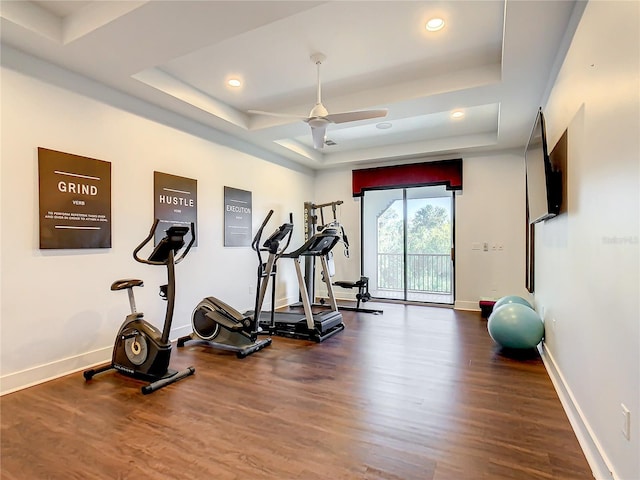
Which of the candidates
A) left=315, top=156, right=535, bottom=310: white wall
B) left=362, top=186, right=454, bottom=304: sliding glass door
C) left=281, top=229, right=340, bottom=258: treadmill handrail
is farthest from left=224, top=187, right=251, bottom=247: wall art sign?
left=315, top=156, right=535, bottom=310: white wall

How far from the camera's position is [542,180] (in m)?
2.96

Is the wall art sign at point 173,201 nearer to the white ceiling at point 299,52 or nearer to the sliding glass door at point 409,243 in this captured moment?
the white ceiling at point 299,52

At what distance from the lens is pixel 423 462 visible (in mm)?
1970

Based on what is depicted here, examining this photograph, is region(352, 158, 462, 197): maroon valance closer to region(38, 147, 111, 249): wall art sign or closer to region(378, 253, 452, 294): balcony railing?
region(378, 253, 452, 294): balcony railing

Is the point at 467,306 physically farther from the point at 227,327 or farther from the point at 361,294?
the point at 227,327

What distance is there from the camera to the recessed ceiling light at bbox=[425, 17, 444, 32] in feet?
9.36

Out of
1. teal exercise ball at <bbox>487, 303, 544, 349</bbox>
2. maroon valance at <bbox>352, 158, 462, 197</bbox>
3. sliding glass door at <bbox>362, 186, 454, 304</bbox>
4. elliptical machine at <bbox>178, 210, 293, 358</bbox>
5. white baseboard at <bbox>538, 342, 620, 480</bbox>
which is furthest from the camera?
sliding glass door at <bbox>362, 186, 454, 304</bbox>

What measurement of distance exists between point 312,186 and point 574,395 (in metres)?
6.14

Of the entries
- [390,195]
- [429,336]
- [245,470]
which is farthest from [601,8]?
[390,195]

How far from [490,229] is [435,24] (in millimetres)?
4261

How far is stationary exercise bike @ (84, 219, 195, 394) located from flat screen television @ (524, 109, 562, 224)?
309 cm

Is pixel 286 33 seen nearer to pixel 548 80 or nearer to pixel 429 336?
pixel 548 80

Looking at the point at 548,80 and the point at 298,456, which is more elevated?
the point at 548,80

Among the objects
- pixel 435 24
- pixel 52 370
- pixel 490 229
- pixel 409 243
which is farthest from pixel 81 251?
pixel 490 229
